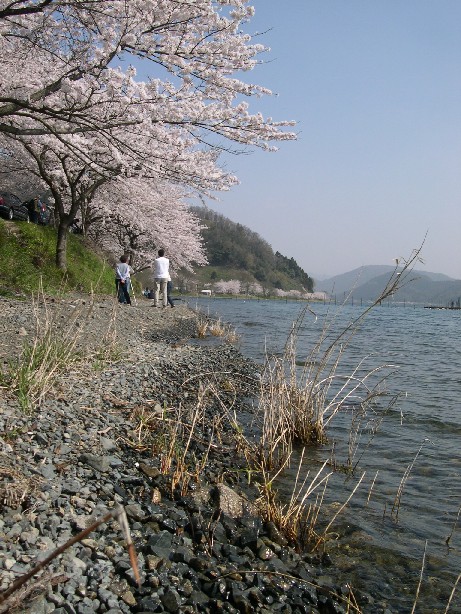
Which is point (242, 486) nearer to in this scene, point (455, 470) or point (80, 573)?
point (80, 573)

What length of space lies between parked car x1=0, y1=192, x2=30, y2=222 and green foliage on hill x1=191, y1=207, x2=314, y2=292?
110112 mm

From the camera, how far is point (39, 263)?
17719mm

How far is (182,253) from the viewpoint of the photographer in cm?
3684

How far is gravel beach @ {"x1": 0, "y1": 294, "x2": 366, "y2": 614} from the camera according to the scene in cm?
296

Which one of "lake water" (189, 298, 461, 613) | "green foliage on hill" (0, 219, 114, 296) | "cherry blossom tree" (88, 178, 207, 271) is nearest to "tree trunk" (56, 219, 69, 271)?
"green foliage on hill" (0, 219, 114, 296)

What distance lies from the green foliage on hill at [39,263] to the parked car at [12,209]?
536 cm

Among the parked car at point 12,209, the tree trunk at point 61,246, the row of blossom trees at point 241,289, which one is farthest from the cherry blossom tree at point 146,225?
the row of blossom trees at point 241,289

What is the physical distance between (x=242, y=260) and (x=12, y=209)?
12948 cm

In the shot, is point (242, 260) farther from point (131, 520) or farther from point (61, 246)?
point (131, 520)

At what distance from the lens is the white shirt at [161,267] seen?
19.0 m

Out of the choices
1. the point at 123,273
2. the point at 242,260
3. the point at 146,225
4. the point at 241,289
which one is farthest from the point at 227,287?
the point at 123,273

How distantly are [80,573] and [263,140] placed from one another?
9.49m

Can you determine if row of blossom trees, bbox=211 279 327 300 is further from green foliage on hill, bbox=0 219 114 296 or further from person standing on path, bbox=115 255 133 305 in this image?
person standing on path, bbox=115 255 133 305

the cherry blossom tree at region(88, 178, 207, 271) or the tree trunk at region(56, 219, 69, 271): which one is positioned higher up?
the cherry blossom tree at region(88, 178, 207, 271)
